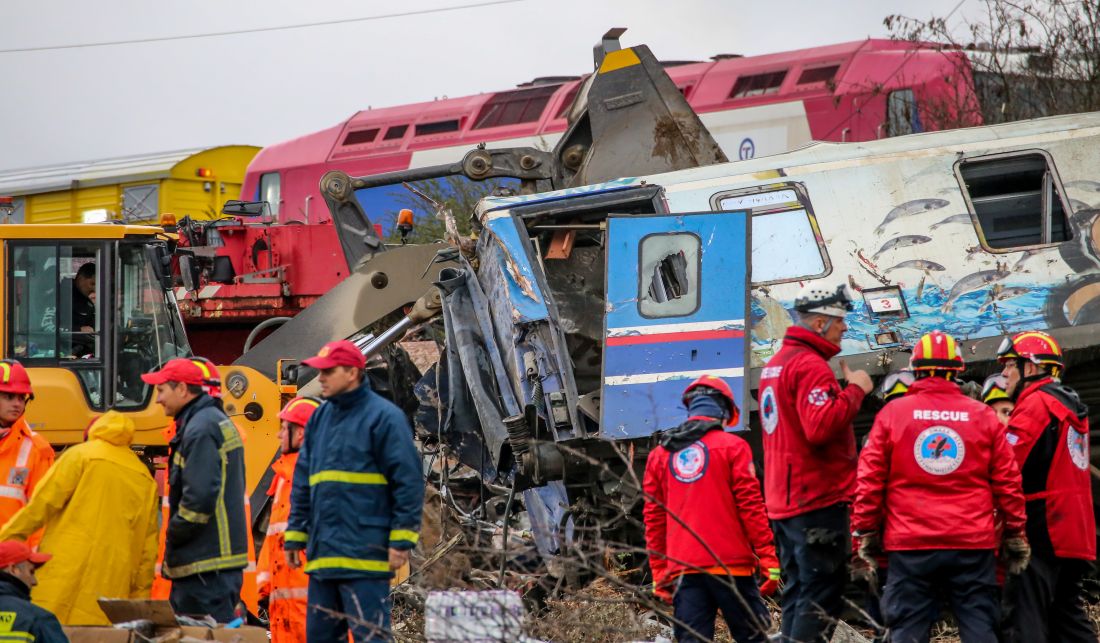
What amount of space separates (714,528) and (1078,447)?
1648 mm

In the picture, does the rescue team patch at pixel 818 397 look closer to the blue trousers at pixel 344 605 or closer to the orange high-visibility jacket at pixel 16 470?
the blue trousers at pixel 344 605

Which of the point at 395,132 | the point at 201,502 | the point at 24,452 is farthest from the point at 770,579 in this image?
the point at 395,132

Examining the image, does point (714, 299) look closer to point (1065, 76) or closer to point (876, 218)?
point (876, 218)

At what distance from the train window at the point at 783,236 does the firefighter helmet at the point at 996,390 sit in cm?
178

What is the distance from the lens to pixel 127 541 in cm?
633

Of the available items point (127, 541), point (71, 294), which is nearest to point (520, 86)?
point (71, 294)

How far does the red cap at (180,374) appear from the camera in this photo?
6.37 meters

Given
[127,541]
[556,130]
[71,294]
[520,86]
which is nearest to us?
[127,541]

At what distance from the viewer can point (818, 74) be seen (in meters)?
18.9

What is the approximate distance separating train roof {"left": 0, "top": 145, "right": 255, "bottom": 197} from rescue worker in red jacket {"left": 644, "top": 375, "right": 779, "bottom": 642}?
17.8 meters

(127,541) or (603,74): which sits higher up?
(603,74)

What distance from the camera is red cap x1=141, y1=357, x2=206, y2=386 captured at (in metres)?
6.37

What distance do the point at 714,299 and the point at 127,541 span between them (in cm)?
353

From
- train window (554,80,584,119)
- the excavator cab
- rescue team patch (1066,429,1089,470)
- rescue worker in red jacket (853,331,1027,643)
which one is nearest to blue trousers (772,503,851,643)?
rescue worker in red jacket (853,331,1027,643)
